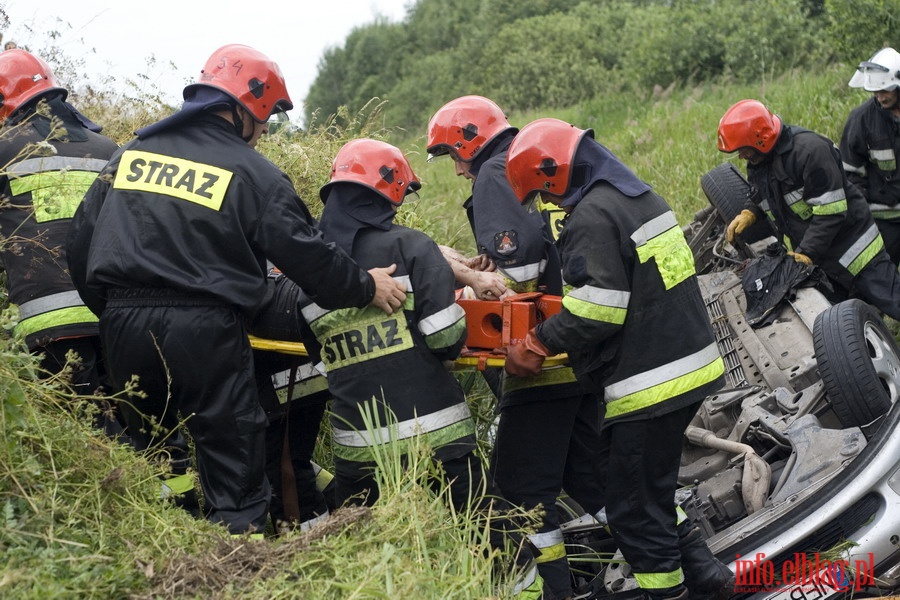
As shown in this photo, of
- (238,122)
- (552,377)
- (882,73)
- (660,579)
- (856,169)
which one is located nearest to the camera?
(660,579)

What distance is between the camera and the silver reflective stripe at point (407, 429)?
376cm

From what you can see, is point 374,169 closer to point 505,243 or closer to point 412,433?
point 505,243

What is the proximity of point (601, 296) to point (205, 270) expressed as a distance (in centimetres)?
152

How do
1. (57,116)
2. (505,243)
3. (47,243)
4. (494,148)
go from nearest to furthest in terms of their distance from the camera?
(505,243) → (47,243) → (57,116) → (494,148)

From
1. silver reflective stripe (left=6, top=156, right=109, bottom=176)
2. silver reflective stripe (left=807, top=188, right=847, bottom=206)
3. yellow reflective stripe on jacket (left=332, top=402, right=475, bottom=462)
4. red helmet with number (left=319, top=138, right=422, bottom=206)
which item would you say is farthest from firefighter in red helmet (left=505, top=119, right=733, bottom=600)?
A: silver reflective stripe (left=807, top=188, right=847, bottom=206)

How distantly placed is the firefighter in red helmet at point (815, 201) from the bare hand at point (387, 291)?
303cm

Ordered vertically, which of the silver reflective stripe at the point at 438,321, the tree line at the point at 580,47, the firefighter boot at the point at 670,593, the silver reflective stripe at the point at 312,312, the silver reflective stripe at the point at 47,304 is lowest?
the tree line at the point at 580,47

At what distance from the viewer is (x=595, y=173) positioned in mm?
3916

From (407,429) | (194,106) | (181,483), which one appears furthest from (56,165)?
(407,429)

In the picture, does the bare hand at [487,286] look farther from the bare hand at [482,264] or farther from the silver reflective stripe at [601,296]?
the silver reflective stripe at [601,296]

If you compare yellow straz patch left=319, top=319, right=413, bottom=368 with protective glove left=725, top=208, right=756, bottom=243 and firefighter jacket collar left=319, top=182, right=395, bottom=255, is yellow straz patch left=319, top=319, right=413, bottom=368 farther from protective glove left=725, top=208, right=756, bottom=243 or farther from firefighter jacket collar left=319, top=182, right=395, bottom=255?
protective glove left=725, top=208, right=756, bottom=243

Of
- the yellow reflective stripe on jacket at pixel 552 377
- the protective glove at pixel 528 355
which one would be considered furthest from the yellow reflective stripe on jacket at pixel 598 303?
the yellow reflective stripe on jacket at pixel 552 377

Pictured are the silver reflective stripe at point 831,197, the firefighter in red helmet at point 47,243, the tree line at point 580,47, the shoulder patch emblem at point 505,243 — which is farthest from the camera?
the tree line at point 580,47

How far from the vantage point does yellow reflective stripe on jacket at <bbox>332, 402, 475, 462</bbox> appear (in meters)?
3.78
